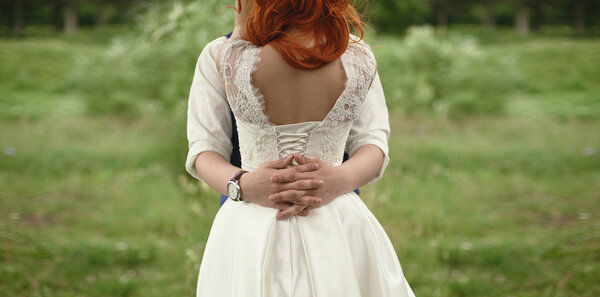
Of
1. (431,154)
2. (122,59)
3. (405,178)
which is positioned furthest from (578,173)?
(122,59)

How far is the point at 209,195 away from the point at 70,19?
26.3 ft

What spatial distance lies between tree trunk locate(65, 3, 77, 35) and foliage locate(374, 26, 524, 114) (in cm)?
626

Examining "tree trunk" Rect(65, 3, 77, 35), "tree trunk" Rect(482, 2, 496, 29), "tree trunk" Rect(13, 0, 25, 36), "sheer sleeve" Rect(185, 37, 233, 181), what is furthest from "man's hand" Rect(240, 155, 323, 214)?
"tree trunk" Rect(482, 2, 496, 29)

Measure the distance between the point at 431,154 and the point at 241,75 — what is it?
7020 millimetres

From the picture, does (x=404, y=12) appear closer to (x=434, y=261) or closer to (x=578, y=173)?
(x=578, y=173)

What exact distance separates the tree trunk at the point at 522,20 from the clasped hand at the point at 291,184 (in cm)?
1330

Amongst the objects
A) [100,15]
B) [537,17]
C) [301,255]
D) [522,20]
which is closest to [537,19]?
[537,17]

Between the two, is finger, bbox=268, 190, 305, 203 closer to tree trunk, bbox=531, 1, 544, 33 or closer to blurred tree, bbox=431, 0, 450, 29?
blurred tree, bbox=431, 0, 450, 29

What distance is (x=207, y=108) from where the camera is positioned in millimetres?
1734

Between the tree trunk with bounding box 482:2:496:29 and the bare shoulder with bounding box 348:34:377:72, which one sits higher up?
the bare shoulder with bounding box 348:34:377:72

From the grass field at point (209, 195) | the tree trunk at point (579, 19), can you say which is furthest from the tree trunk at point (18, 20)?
the tree trunk at point (579, 19)

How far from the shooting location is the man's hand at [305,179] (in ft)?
4.92

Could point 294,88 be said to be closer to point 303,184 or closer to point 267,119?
point 267,119

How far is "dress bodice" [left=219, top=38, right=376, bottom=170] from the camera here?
1.49 meters
